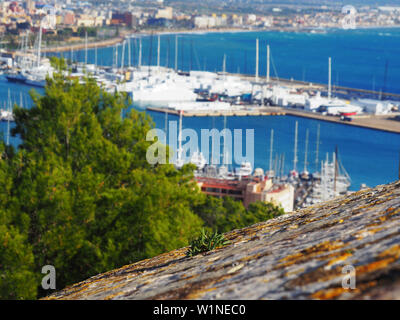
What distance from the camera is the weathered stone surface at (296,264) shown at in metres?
1.16

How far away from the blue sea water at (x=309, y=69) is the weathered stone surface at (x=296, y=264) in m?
21.9

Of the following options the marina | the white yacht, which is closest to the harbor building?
the marina

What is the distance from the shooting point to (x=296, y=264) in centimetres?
136

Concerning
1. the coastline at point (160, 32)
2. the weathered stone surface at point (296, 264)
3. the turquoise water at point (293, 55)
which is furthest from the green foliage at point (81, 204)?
Answer: the coastline at point (160, 32)

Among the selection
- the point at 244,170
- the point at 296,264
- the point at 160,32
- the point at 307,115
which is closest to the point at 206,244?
the point at 296,264

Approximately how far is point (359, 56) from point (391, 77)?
61.7 feet

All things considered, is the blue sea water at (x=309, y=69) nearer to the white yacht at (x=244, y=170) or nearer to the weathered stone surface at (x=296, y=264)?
the white yacht at (x=244, y=170)

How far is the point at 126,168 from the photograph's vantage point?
7477 mm

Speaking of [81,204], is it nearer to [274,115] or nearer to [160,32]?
[274,115]

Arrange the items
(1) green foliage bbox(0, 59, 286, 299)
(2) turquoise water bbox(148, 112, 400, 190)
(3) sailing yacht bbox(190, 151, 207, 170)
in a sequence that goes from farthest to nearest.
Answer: (2) turquoise water bbox(148, 112, 400, 190) → (3) sailing yacht bbox(190, 151, 207, 170) → (1) green foliage bbox(0, 59, 286, 299)

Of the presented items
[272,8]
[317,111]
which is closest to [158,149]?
[317,111]

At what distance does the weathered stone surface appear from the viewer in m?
1.16

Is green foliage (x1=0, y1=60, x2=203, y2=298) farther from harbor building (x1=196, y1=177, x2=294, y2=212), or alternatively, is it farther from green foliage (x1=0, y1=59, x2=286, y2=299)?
harbor building (x1=196, y1=177, x2=294, y2=212)

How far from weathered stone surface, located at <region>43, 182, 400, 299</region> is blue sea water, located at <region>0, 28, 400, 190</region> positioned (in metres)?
21.9
